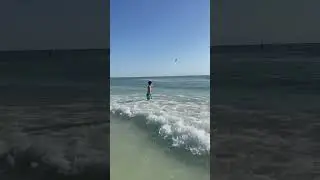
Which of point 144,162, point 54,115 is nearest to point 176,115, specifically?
point 144,162

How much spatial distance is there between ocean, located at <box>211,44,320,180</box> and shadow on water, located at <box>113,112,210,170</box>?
1.25 feet

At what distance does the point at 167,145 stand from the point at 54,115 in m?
1.50

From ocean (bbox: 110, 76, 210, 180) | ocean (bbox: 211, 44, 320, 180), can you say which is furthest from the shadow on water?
ocean (bbox: 211, 44, 320, 180)

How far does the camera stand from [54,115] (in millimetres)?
2525

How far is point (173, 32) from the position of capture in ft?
14.8

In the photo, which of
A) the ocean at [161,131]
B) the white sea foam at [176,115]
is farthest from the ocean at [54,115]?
the white sea foam at [176,115]

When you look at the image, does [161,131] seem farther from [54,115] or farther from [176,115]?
[54,115]

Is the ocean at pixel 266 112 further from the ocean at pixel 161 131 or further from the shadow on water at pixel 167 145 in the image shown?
the shadow on water at pixel 167 145

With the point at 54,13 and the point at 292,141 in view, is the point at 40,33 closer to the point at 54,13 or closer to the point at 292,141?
the point at 54,13

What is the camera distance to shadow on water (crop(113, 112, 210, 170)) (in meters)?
3.20

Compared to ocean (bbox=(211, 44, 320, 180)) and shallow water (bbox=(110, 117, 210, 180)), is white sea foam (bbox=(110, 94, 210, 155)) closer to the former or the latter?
shallow water (bbox=(110, 117, 210, 180))

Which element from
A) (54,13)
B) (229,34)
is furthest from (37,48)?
(229,34)

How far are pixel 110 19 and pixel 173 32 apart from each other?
216 cm

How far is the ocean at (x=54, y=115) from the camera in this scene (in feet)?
7.92
